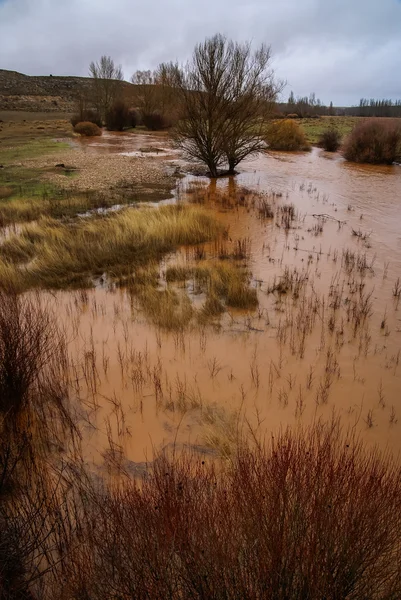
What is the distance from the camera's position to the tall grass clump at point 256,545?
1.89m

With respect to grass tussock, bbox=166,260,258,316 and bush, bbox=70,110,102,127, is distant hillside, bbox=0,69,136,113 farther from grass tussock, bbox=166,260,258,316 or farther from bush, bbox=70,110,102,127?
grass tussock, bbox=166,260,258,316

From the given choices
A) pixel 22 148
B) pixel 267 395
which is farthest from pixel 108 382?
pixel 22 148

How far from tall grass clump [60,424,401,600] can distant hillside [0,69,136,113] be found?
216ft

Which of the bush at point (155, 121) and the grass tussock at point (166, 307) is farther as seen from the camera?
the bush at point (155, 121)

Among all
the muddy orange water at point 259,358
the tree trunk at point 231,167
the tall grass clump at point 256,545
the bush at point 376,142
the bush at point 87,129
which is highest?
the bush at point 87,129

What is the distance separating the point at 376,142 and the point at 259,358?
827 inches

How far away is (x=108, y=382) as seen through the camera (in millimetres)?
4871

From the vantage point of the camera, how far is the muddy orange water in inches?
166

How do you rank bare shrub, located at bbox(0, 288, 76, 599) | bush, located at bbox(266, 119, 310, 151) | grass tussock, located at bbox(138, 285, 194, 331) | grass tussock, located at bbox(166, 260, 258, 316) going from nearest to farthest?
1. bare shrub, located at bbox(0, 288, 76, 599)
2. grass tussock, located at bbox(138, 285, 194, 331)
3. grass tussock, located at bbox(166, 260, 258, 316)
4. bush, located at bbox(266, 119, 310, 151)

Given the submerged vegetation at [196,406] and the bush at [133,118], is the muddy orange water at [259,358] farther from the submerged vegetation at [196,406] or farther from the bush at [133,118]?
the bush at [133,118]

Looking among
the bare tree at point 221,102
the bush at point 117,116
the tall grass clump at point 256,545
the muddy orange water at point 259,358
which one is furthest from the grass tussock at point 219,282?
the bush at point 117,116

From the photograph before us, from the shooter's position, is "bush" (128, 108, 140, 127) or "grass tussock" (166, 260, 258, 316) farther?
"bush" (128, 108, 140, 127)

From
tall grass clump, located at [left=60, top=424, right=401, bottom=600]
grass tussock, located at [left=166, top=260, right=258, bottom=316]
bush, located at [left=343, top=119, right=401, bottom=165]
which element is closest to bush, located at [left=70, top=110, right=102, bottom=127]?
bush, located at [left=343, top=119, right=401, bottom=165]

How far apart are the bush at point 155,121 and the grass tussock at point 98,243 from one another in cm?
3282
